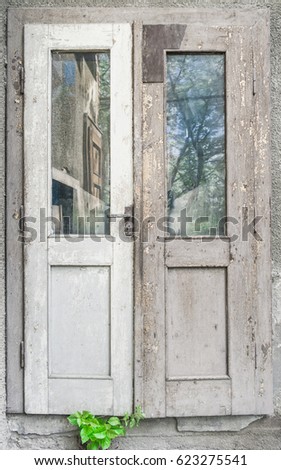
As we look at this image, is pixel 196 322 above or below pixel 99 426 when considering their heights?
above

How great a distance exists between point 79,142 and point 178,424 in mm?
1662

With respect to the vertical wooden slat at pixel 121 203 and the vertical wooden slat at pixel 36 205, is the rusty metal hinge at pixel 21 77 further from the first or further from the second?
the vertical wooden slat at pixel 121 203

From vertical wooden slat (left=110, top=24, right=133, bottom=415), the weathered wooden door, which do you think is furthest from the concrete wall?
vertical wooden slat (left=110, top=24, right=133, bottom=415)

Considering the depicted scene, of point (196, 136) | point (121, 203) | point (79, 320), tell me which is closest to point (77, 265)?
point (79, 320)

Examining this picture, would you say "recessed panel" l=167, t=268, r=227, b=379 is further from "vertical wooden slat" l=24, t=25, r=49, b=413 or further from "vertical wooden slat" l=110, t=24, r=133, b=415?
"vertical wooden slat" l=24, t=25, r=49, b=413

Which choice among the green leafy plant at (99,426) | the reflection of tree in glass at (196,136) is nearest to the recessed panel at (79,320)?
the green leafy plant at (99,426)

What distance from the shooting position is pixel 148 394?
238cm

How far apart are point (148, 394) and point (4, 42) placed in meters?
2.08

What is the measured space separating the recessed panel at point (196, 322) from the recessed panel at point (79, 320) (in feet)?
1.18

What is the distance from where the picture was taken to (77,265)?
7.88 ft

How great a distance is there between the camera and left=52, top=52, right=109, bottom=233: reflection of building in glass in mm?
2436

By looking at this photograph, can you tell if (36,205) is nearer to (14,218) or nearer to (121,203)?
(14,218)
